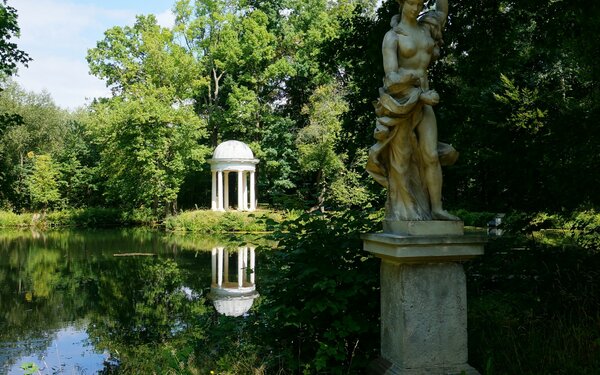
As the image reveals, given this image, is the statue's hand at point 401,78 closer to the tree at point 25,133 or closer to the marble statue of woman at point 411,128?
the marble statue of woman at point 411,128

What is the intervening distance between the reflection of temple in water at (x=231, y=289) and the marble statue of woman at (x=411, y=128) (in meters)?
4.40

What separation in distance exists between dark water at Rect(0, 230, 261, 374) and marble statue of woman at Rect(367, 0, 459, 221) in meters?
2.02

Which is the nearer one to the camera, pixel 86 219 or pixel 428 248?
pixel 428 248

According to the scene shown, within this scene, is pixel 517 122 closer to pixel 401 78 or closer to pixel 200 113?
pixel 401 78

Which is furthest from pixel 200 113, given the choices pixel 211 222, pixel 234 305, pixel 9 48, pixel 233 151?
pixel 234 305

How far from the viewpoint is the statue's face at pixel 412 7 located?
161 inches

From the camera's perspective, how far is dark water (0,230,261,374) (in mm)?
7789

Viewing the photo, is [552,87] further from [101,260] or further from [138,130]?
[138,130]

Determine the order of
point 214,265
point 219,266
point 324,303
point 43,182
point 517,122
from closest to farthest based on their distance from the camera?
point 324,303 → point 517,122 → point 219,266 → point 214,265 → point 43,182

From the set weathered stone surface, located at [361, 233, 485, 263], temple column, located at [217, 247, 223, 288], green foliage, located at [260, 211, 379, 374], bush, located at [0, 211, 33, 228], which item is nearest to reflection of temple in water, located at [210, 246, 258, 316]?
temple column, located at [217, 247, 223, 288]

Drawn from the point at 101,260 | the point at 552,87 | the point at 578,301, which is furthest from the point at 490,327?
the point at 101,260

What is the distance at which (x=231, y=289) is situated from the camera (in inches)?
484

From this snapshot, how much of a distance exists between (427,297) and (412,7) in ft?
7.03

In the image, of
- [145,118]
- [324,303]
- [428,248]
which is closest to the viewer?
[428,248]
